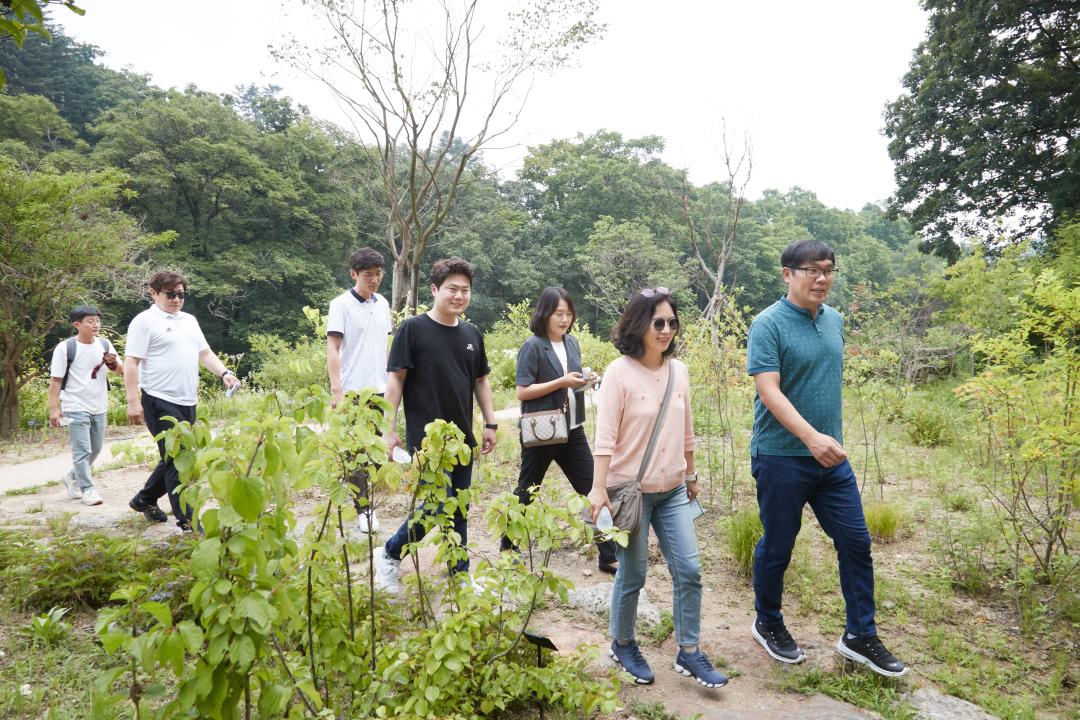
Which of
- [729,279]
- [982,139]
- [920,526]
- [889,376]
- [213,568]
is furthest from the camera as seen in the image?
[729,279]

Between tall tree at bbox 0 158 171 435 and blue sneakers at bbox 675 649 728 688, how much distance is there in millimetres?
10166

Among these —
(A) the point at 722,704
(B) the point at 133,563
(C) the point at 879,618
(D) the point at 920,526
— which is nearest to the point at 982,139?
(D) the point at 920,526

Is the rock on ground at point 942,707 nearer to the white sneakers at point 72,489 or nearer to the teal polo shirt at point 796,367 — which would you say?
the teal polo shirt at point 796,367

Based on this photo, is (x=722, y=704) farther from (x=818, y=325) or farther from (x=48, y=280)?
(x=48, y=280)

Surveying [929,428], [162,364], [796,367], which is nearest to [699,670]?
[796,367]

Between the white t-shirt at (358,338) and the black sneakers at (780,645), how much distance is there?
249 cm

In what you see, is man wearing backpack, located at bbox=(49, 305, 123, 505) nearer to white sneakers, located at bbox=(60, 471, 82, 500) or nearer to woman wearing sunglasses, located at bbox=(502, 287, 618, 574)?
white sneakers, located at bbox=(60, 471, 82, 500)

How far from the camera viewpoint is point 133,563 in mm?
3051

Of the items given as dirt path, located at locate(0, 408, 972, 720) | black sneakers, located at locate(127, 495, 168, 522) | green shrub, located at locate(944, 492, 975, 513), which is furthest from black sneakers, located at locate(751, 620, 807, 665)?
black sneakers, located at locate(127, 495, 168, 522)

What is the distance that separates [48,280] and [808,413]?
1048 centimetres

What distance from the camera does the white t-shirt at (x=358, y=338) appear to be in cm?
389

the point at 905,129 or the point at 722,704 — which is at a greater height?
the point at 905,129

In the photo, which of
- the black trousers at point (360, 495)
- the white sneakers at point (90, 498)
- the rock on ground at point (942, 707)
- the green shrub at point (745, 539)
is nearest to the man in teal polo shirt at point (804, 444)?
the rock on ground at point (942, 707)

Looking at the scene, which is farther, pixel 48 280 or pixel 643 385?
pixel 48 280
